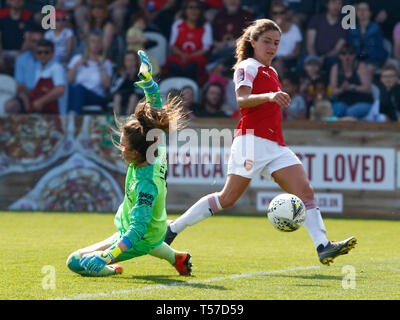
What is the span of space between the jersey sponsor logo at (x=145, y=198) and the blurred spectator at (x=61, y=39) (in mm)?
8472

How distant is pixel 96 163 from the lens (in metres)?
12.1

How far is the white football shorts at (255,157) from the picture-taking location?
22.1 ft

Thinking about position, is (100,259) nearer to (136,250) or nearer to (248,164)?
(136,250)

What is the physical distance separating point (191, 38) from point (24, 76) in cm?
307

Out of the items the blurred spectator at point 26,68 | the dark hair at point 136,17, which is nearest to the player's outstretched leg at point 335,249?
the blurred spectator at point 26,68

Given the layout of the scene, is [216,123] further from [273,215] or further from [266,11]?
[273,215]

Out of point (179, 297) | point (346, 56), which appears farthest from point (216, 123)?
point (179, 297)

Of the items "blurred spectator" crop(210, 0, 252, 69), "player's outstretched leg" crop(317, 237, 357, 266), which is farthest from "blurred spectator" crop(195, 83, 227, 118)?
"player's outstretched leg" crop(317, 237, 357, 266)

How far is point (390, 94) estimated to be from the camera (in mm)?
12711

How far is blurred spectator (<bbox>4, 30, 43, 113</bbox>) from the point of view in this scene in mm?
12970

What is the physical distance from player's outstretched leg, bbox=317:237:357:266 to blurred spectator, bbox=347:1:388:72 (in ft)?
25.0

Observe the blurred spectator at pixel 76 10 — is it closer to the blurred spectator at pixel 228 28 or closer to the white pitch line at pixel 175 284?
the blurred spectator at pixel 228 28

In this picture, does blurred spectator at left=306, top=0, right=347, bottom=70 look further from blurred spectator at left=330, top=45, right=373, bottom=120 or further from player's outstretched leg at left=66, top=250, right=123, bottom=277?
player's outstretched leg at left=66, top=250, right=123, bottom=277

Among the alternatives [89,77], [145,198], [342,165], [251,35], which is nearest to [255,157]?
[251,35]
